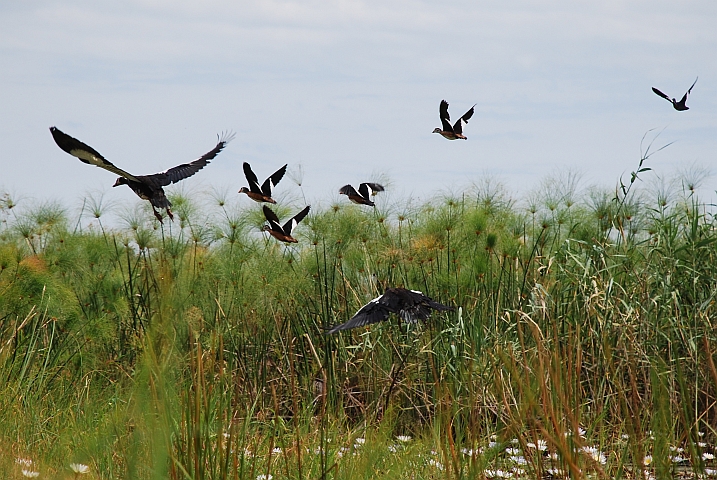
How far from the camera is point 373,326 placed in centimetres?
379

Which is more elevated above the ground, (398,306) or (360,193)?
(360,193)

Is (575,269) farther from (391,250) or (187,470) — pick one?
(187,470)

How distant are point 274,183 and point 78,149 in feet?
4.84

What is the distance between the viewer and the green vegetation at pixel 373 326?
108 inches

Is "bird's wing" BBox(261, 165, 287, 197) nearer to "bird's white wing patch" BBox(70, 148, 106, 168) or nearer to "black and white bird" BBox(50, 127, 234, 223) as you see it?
"black and white bird" BBox(50, 127, 234, 223)

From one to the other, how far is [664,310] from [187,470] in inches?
90.0

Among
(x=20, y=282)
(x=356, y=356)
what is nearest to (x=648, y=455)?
(x=356, y=356)

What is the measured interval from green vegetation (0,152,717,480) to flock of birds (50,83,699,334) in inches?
10.1

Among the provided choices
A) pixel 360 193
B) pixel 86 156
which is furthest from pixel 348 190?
pixel 86 156

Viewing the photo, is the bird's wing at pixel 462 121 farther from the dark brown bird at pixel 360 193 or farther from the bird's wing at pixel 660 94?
the bird's wing at pixel 660 94

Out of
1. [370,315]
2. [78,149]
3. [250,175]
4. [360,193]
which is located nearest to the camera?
[78,149]

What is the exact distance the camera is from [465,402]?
3182 mm

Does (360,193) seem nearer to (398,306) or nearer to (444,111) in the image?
(444,111)

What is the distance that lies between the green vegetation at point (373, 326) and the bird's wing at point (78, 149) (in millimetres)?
398
